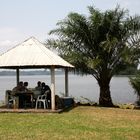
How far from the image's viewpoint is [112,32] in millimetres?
24266

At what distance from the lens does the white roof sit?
19.0m

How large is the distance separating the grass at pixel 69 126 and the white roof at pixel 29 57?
2393mm

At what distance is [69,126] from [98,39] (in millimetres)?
10706

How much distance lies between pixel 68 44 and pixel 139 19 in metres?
4.23

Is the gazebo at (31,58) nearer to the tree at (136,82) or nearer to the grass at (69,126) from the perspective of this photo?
the grass at (69,126)

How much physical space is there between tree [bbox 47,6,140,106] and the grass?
6.28 meters

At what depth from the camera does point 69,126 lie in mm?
14375

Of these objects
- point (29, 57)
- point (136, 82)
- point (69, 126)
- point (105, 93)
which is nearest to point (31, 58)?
point (29, 57)

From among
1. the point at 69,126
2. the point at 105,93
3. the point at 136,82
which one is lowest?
the point at 69,126

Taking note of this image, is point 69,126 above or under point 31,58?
under

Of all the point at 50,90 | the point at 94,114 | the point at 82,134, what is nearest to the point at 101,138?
the point at 82,134

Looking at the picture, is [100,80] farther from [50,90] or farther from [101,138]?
[101,138]

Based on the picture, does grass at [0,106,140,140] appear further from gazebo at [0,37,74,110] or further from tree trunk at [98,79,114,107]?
tree trunk at [98,79,114,107]

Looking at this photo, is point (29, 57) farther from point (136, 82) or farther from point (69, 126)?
point (136, 82)
